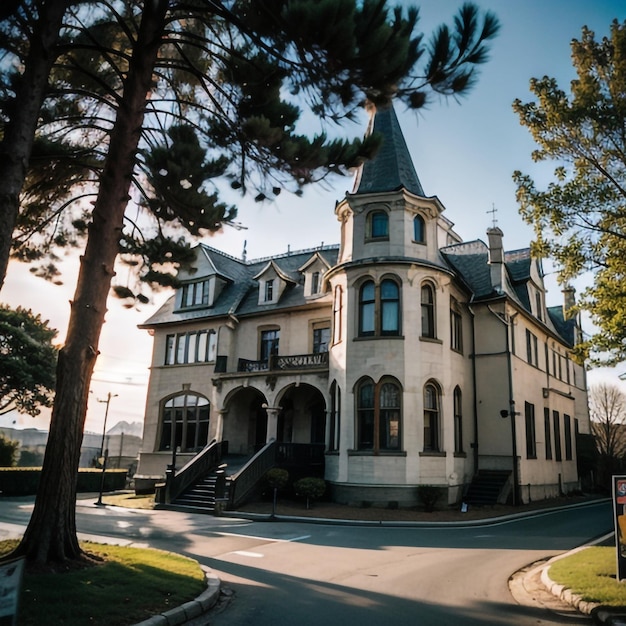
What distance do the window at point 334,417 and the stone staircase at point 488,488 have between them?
5.94 m

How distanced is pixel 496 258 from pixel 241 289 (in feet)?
46.6

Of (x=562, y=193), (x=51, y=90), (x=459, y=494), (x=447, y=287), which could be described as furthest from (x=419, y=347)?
(x=51, y=90)

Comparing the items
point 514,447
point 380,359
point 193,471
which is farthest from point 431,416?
point 193,471

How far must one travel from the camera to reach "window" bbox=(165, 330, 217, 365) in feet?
103

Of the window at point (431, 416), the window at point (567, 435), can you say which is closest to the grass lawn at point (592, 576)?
the window at point (431, 416)

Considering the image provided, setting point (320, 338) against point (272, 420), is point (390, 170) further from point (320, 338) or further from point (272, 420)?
point (272, 420)

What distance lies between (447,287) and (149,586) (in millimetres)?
18323

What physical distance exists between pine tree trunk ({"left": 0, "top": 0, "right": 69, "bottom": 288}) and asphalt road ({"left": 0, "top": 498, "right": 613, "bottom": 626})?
20.0 ft

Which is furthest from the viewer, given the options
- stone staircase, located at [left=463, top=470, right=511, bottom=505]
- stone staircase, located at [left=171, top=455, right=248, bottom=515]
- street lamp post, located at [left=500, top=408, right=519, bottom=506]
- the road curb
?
street lamp post, located at [left=500, top=408, right=519, bottom=506]

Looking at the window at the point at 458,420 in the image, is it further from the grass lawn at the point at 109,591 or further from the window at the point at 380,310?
the grass lawn at the point at 109,591

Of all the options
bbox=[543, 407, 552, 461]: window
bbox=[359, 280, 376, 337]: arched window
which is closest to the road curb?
bbox=[359, 280, 376, 337]: arched window

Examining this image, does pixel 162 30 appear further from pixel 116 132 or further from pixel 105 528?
pixel 105 528

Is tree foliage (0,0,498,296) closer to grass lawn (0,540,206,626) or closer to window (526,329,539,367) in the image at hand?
grass lawn (0,540,206,626)

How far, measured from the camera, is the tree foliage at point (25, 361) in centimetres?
3894
